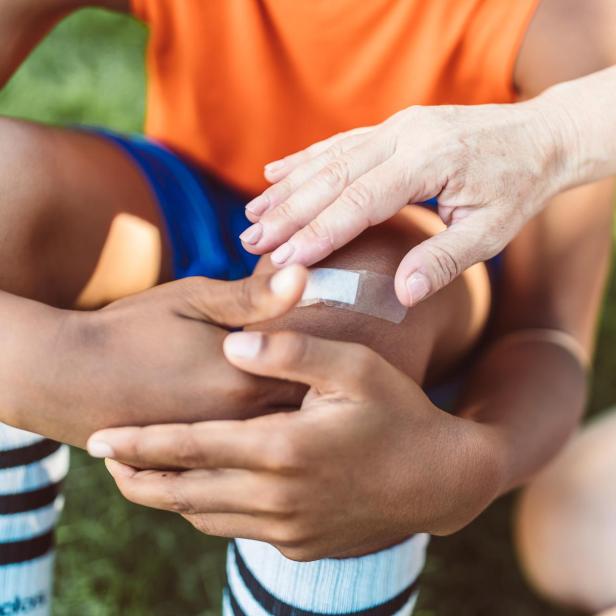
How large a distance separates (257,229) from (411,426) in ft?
0.71

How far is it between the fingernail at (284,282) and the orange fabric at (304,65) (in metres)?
0.43

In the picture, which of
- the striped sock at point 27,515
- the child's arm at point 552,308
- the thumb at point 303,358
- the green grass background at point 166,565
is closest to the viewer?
the thumb at point 303,358

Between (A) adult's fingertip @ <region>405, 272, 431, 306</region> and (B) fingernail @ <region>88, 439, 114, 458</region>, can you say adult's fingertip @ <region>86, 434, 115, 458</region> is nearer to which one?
(B) fingernail @ <region>88, 439, 114, 458</region>

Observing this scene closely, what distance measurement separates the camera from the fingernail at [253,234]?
67 cm

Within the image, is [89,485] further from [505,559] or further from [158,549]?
[505,559]

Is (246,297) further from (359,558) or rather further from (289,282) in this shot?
(359,558)

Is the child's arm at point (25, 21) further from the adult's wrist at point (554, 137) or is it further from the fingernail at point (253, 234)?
the adult's wrist at point (554, 137)

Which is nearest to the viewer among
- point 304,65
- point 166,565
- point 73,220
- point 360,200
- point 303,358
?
point 303,358

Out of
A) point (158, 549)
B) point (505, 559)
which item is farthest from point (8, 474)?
point (505, 559)

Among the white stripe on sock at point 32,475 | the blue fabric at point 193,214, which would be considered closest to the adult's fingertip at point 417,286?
the blue fabric at point 193,214

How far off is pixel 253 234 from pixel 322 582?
0.32 meters

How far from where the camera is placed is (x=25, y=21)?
822mm

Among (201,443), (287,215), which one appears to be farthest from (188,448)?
(287,215)

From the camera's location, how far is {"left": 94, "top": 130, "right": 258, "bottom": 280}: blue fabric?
2.99ft
